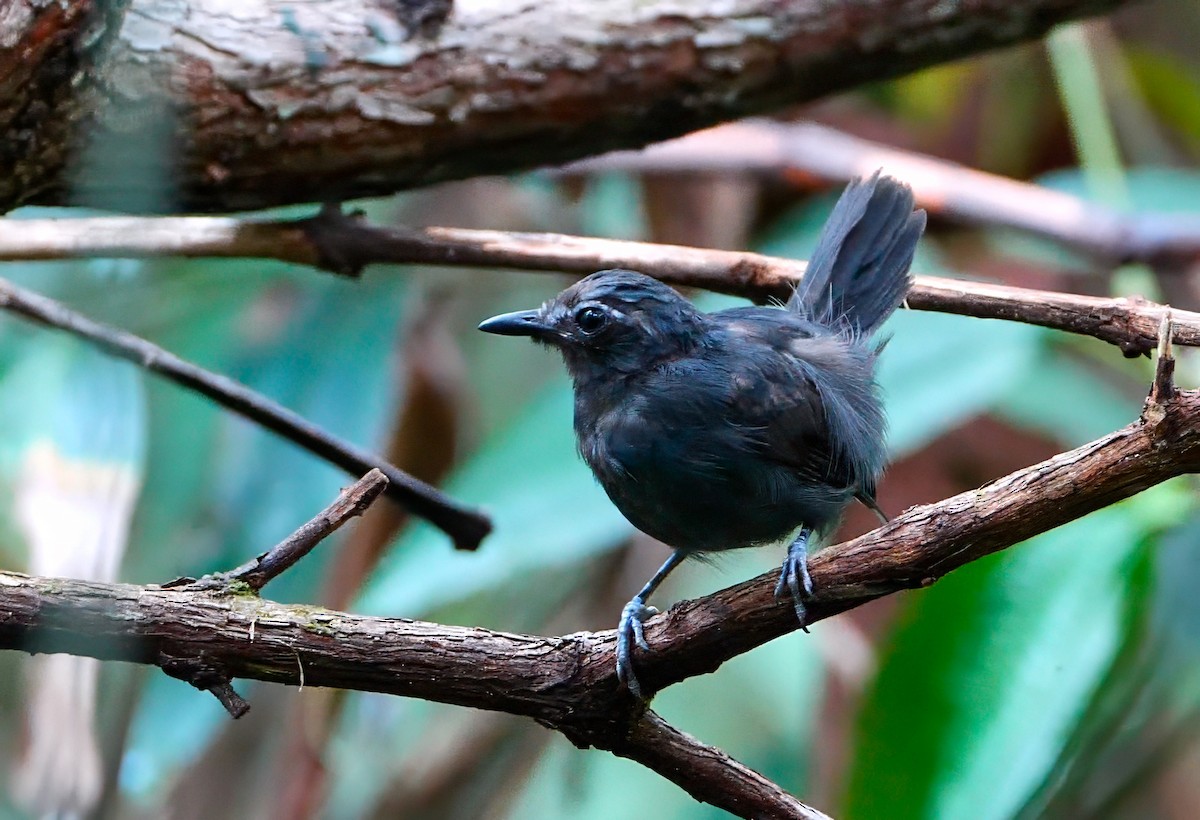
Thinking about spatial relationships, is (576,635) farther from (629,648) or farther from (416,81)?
(416,81)

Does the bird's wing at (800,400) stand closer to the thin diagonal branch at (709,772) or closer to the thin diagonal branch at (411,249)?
the thin diagonal branch at (411,249)

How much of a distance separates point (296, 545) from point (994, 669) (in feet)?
6.40

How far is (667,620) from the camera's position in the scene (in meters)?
2.02

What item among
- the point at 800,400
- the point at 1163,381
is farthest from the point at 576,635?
the point at 1163,381

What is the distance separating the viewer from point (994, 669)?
3098 millimetres

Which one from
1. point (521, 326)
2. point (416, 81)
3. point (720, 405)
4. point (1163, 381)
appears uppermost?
point (1163, 381)

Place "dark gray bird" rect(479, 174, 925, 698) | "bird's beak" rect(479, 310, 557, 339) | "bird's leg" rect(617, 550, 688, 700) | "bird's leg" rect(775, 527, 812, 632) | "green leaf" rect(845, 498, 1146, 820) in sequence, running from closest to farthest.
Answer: "bird's leg" rect(775, 527, 812, 632)
"bird's leg" rect(617, 550, 688, 700)
"dark gray bird" rect(479, 174, 925, 698)
"bird's beak" rect(479, 310, 557, 339)
"green leaf" rect(845, 498, 1146, 820)

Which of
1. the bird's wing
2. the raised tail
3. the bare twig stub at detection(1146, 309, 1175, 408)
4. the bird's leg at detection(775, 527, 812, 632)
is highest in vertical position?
the bare twig stub at detection(1146, 309, 1175, 408)

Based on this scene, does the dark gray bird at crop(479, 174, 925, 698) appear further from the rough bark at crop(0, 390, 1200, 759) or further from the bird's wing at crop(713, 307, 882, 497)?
the rough bark at crop(0, 390, 1200, 759)

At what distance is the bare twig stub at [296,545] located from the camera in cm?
185

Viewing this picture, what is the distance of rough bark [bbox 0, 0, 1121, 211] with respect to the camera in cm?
234

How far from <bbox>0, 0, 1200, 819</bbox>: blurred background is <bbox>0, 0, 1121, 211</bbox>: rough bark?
77 centimetres

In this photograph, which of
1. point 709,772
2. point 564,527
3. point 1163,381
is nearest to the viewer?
point 1163,381

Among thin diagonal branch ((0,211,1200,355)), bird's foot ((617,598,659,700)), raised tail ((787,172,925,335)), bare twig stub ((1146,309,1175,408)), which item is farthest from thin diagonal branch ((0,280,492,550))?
bare twig stub ((1146,309,1175,408))
